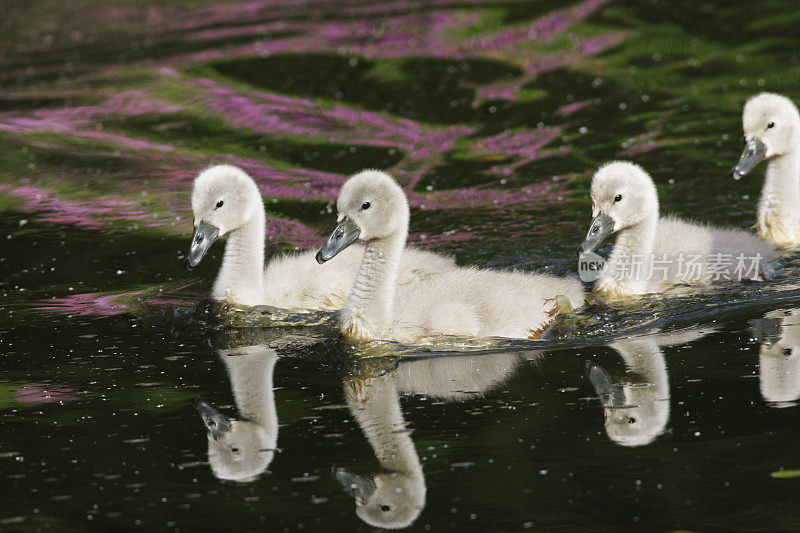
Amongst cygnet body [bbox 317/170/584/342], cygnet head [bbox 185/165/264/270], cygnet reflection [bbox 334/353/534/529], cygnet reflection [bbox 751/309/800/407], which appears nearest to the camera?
cygnet reflection [bbox 334/353/534/529]

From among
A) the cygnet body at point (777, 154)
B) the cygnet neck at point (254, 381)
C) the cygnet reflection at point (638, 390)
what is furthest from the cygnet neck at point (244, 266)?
the cygnet body at point (777, 154)

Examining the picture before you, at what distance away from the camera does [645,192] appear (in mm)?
7410

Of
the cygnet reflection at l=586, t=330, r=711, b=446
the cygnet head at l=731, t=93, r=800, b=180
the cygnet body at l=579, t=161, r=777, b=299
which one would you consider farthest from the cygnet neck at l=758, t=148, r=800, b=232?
the cygnet reflection at l=586, t=330, r=711, b=446

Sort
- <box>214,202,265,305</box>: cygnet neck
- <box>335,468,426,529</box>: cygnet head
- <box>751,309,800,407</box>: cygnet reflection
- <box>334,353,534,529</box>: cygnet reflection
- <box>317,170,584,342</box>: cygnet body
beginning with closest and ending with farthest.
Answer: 1. <box>335,468,426,529</box>: cygnet head
2. <box>334,353,534,529</box>: cygnet reflection
3. <box>751,309,800,407</box>: cygnet reflection
4. <box>317,170,584,342</box>: cygnet body
5. <box>214,202,265,305</box>: cygnet neck

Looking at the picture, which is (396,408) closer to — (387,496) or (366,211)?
(387,496)

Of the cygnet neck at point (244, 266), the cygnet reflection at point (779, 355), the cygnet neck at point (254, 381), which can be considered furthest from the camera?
the cygnet neck at point (244, 266)

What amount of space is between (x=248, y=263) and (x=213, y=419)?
2.06 metres

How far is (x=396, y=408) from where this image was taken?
5.76 m

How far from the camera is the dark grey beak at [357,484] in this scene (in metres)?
4.78

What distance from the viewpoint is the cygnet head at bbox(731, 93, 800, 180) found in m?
8.45

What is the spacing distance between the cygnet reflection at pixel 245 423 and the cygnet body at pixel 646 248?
2.16m

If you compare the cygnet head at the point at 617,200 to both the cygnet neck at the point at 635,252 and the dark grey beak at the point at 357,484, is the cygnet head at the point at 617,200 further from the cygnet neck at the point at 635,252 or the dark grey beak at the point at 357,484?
the dark grey beak at the point at 357,484

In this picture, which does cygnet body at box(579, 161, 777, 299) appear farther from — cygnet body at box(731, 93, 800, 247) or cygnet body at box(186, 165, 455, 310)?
cygnet body at box(186, 165, 455, 310)

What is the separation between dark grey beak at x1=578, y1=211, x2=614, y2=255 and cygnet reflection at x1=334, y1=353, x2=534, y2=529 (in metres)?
1.09
